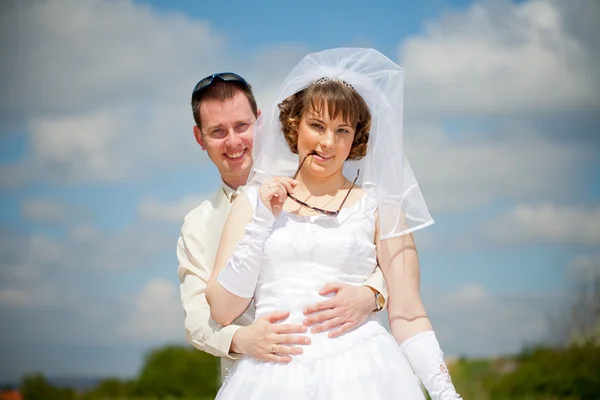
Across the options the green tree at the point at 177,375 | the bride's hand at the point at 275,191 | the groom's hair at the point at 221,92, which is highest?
the groom's hair at the point at 221,92

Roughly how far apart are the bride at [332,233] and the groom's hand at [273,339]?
42 mm

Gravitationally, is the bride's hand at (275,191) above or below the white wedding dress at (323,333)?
above

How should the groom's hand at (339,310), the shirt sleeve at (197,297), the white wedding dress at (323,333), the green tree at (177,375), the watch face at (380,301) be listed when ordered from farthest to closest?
the green tree at (177,375) < the shirt sleeve at (197,297) < the watch face at (380,301) < the groom's hand at (339,310) < the white wedding dress at (323,333)

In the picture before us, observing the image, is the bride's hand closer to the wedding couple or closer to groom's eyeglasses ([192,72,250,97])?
the wedding couple

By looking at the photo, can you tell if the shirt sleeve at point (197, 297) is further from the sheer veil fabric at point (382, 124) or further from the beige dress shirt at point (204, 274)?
the sheer veil fabric at point (382, 124)

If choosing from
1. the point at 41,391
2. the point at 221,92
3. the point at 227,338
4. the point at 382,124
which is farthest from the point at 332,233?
the point at 41,391

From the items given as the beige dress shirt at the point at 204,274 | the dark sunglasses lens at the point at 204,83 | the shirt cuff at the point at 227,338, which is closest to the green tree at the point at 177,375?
the beige dress shirt at the point at 204,274

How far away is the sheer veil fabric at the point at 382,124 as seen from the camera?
3170mm

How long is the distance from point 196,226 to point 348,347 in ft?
4.13

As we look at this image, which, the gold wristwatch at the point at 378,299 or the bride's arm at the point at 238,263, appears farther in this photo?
the gold wristwatch at the point at 378,299

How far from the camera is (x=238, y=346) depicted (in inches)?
122

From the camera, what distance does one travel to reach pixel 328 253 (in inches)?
121

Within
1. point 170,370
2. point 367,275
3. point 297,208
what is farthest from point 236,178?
point 170,370

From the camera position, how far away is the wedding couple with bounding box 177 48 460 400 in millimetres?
2949
